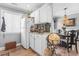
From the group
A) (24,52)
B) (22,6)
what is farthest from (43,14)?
(24,52)

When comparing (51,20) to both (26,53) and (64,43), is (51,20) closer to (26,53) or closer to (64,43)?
(64,43)

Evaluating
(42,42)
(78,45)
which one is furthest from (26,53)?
(78,45)

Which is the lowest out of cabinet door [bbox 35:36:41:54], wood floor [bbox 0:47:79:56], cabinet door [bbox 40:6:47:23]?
wood floor [bbox 0:47:79:56]

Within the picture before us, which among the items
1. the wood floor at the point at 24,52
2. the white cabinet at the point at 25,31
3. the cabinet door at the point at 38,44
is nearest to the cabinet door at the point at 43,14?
the white cabinet at the point at 25,31

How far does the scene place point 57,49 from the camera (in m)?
1.72

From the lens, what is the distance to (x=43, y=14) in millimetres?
1731

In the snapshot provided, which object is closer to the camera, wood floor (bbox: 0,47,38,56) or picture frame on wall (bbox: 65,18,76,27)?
picture frame on wall (bbox: 65,18,76,27)

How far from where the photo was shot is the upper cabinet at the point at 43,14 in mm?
1709

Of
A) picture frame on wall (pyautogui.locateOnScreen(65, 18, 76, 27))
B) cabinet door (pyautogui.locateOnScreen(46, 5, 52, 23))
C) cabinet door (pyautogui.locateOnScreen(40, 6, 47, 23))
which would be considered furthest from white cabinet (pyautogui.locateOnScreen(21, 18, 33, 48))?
picture frame on wall (pyautogui.locateOnScreen(65, 18, 76, 27))

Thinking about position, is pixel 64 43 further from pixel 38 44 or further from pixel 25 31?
pixel 25 31

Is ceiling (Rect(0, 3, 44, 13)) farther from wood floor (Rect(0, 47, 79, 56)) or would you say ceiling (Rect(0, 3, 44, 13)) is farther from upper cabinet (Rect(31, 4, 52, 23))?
wood floor (Rect(0, 47, 79, 56))

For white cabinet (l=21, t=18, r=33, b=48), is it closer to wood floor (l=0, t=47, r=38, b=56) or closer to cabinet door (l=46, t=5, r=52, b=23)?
wood floor (l=0, t=47, r=38, b=56)

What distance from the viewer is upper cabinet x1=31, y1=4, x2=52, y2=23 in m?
1.71

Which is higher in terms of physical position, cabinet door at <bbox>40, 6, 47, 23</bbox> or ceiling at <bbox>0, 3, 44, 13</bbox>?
ceiling at <bbox>0, 3, 44, 13</bbox>
